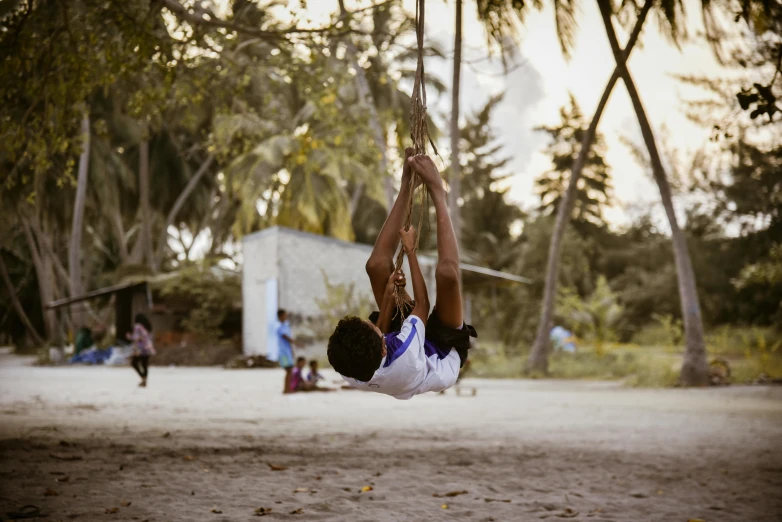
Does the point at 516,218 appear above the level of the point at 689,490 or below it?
above

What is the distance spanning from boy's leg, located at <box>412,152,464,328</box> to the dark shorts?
0.03 meters

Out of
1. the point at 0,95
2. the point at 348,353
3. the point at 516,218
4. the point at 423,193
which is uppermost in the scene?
the point at 516,218

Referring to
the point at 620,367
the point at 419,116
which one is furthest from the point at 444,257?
the point at 620,367

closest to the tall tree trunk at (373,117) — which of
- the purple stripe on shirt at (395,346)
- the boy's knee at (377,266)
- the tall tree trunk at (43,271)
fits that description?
the boy's knee at (377,266)

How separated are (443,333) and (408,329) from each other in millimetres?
274

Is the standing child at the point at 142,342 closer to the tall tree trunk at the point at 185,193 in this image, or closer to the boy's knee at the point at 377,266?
the boy's knee at the point at 377,266

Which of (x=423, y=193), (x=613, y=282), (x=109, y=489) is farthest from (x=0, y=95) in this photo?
(x=613, y=282)

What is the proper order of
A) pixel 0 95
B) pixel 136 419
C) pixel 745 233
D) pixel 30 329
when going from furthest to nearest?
pixel 30 329 < pixel 745 233 < pixel 136 419 < pixel 0 95

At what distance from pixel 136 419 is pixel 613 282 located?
28.7 m

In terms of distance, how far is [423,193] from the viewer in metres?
4.77

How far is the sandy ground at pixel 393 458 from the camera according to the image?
5.95 meters

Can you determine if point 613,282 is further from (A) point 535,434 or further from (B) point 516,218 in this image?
(A) point 535,434

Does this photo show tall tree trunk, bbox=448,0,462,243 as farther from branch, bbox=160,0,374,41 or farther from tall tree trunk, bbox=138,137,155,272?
tall tree trunk, bbox=138,137,155,272

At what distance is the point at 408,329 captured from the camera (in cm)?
413
